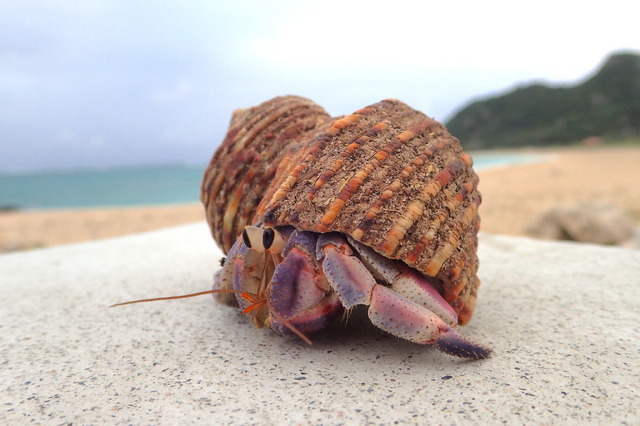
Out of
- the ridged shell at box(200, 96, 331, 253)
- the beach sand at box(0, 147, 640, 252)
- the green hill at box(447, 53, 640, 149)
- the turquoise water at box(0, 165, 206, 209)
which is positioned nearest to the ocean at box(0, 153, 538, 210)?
the turquoise water at box(0, 165, 206, 209)

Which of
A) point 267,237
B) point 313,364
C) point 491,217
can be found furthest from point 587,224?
point 267,237

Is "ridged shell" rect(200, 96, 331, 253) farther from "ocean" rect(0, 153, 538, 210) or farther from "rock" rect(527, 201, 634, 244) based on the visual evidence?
"ocean" rect(0, 153, 538, 210)

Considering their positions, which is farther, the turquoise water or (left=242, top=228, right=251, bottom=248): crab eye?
the turquoise water

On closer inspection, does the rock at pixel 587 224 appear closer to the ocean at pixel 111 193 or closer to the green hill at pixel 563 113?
the ocean at pixel 111 193

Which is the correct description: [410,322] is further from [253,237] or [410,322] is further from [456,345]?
[253,237]

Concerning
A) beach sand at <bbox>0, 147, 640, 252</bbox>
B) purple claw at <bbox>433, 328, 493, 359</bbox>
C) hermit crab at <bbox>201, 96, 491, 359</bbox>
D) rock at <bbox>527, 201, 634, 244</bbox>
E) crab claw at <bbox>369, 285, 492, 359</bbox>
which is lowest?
beach sand at <bbox>0, 147, 640, 252</bbox>

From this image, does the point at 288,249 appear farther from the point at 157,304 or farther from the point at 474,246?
the point at 157,304

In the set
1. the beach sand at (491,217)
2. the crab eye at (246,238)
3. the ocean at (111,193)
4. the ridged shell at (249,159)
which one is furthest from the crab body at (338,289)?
the ocean at (111,193)
